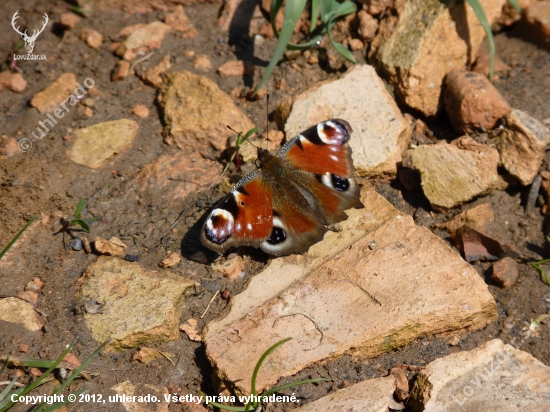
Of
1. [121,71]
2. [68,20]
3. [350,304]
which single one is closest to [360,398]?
[350,304]

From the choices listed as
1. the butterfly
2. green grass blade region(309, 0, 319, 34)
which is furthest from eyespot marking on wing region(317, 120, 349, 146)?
green grass blade region(309, 0, 319, 34)

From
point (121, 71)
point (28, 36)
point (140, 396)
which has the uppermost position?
point (121, 71)

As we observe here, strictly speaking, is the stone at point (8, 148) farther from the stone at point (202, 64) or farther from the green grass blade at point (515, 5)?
the green grass blade at point (515, 5)

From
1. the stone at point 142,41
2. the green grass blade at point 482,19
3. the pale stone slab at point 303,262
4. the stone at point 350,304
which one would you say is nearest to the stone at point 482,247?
A: the stone at point 350,304

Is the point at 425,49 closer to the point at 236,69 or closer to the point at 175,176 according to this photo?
the point at 236,69

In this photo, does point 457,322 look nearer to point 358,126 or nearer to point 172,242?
point 358,126
